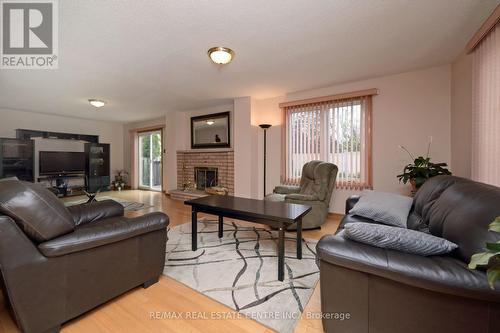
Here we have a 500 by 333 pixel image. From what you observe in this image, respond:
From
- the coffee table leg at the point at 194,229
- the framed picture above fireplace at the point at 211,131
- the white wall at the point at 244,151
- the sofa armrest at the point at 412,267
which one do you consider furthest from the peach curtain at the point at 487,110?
the framed picture above fireplace at the point at 211,131

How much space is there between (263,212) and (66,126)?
6.93 meters

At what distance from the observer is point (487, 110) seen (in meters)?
1.95

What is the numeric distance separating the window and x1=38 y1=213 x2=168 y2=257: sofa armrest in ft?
9.63

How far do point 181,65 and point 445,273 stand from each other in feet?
10.5

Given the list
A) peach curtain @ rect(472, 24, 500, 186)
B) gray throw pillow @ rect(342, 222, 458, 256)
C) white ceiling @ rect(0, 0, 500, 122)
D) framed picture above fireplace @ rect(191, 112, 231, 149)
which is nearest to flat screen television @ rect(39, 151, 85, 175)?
white ceiling @ rect(0, 0, 500, 122)

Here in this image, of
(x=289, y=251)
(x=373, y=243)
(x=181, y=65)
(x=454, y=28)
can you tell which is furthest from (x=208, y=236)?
(x=454, y=28)

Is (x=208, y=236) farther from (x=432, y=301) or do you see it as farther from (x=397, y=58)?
(x=397, y=58)

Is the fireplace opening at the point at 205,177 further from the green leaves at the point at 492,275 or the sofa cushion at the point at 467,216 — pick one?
the green leaves at the point at 492,275

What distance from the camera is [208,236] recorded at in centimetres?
279

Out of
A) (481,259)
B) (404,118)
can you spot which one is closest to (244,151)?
(404,118)

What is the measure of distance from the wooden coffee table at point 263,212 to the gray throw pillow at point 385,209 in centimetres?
53

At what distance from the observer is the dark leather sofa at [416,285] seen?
844 millimetres

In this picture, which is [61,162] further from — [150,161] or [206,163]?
[206,163]

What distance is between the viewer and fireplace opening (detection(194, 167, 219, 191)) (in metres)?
5.24
